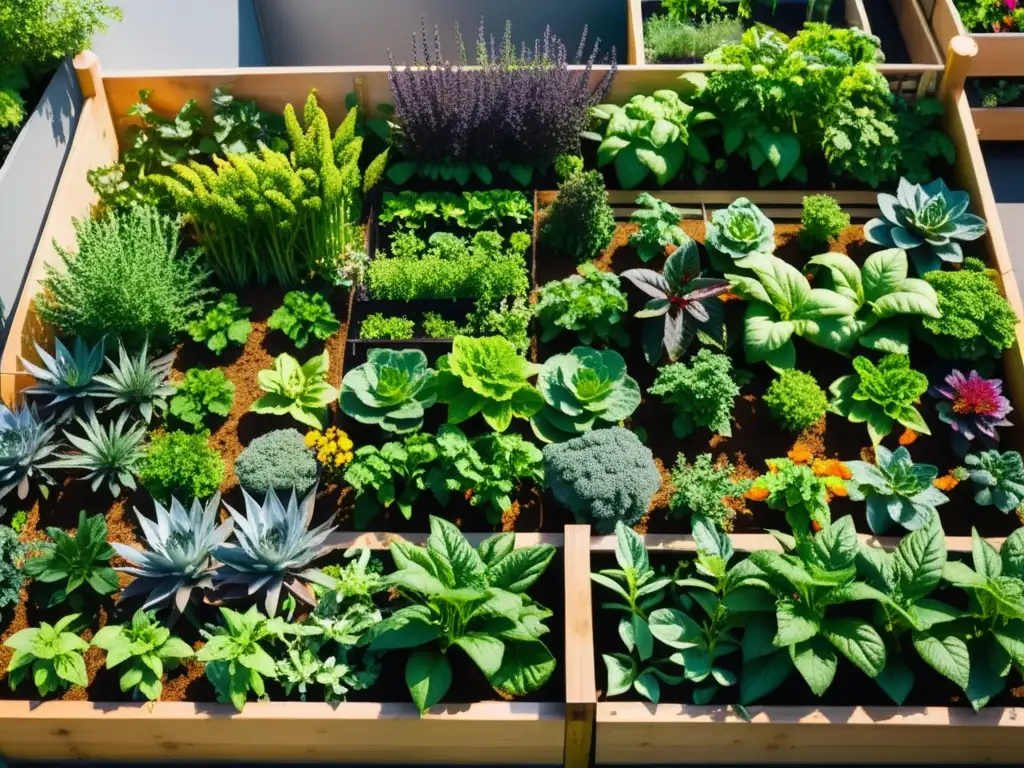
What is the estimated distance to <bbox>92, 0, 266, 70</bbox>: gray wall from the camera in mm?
5730

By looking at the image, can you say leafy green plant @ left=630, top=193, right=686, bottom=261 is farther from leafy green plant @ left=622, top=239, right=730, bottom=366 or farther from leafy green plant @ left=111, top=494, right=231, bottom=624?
leafy green plant @ left=111, top=494, right=231, bottom=624

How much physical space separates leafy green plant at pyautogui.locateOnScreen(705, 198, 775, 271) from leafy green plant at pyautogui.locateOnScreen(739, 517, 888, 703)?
59.2 inches

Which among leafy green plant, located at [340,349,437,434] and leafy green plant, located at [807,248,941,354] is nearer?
leafy green plant, located at [340,349,437,434]

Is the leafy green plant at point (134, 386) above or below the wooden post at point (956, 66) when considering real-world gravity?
below

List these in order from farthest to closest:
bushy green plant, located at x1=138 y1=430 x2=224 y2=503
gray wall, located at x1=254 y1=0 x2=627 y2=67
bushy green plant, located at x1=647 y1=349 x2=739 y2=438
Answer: gray wall, located at x1=254 y1=0 x2=627 y2=67
bushy green plant, located at x1=647 y1=349 x2=739 y2=438
bushy green plant, located at x1=138 y1=430 x2=224 y2=503

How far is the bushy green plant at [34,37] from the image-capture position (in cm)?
486

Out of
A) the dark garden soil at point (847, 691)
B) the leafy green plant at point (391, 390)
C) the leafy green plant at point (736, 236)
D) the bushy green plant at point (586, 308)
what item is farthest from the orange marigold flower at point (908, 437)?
the leafy green plant at point (391, 390)

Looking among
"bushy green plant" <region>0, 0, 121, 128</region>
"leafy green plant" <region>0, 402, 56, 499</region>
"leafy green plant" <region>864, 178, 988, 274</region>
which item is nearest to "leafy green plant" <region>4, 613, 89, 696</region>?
"leafy green plant" <region>0, 402, 56, 499</region>

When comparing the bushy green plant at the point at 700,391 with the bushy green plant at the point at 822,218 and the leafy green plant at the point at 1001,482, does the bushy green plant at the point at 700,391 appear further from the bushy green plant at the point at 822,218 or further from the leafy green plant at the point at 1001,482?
the leafy green plant at the point at 1001,482

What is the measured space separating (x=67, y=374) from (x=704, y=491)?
286 cm

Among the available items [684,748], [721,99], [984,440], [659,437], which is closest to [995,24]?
[721,99]

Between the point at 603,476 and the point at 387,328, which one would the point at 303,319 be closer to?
the point at 387,328

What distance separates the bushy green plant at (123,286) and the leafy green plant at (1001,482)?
363 cm

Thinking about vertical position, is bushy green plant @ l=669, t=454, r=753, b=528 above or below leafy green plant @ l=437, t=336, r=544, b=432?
below
